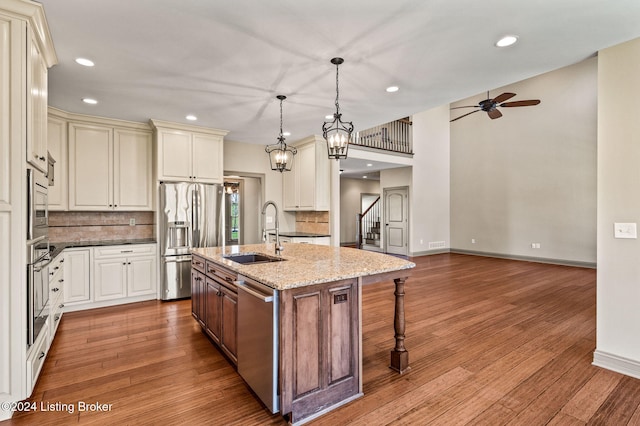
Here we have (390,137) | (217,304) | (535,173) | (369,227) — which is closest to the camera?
(217,304)

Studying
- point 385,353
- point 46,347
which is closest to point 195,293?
point 46,347

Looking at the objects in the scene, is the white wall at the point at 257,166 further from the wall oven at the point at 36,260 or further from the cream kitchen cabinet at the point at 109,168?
the wall oven at the point at 36,260

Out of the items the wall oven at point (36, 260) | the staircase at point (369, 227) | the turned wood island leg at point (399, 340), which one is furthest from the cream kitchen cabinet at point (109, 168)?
the staircase at point (369, 227)

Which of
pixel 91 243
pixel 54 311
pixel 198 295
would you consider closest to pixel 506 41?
pixel 198 295

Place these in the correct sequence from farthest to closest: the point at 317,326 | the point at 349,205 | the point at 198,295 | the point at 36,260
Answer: the point at 349,205, the point at 198,295, the point at 36,260, the point at 317,326

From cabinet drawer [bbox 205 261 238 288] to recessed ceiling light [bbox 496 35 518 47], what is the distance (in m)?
2.82

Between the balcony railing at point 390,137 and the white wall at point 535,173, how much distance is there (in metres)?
1.79

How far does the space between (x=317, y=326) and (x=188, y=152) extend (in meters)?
3.89

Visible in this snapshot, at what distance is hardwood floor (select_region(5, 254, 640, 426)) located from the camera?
6.48 feet

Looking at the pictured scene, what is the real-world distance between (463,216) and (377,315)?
6.54m

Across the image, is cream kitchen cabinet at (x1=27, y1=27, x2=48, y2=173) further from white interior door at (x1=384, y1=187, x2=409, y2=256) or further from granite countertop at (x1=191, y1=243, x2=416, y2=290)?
white interior door at (x1=384, y1=187, x2=409, y2=256)

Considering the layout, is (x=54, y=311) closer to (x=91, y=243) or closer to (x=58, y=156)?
(x=91, y=243)

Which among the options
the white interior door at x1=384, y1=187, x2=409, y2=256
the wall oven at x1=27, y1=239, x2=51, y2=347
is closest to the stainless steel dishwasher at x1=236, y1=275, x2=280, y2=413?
the wall oven at x1=27, y1=239, x2=51, y2=347

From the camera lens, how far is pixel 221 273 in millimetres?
2670
